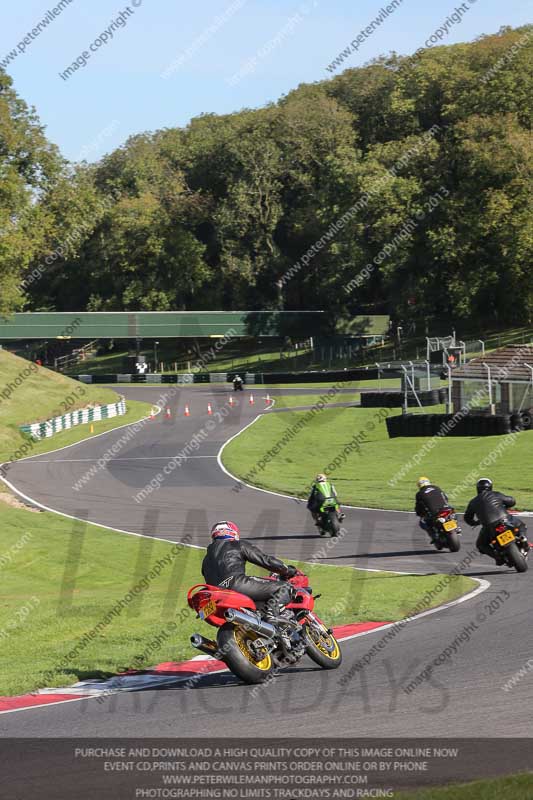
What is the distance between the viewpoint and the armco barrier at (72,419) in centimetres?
5206

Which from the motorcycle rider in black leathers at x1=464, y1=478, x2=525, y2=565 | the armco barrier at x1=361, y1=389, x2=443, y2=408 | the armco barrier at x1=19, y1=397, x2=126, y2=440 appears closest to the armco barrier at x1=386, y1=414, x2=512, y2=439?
the armco barrier at x1=361, y1=389, x2=443, y2=408

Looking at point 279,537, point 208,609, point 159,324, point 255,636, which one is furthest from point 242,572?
point 159,324

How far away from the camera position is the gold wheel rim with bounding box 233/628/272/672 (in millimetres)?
9898

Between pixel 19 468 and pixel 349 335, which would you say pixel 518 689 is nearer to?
pixel 19 468

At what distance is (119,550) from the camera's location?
22.1 metres

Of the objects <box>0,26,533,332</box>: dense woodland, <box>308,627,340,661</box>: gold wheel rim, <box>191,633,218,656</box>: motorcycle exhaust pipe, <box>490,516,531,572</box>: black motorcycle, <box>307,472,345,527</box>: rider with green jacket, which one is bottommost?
<box>307,472,345,527</box>: rider with green jacket

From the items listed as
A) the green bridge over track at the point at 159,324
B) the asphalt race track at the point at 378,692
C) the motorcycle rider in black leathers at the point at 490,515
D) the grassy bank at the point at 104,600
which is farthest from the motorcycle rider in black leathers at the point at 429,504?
the green bridge over track at the point at 159,324

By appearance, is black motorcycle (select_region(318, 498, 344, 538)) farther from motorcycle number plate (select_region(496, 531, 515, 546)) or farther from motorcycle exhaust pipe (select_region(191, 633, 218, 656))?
motorcycle exhaust pipe (select_region(191, 633, 218, 656))

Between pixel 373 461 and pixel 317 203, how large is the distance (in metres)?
60.6

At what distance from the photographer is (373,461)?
36.2 meters

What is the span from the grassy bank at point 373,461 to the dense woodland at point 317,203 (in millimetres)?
27413

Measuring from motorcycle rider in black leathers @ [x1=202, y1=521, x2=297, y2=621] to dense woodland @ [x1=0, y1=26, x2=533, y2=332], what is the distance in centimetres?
5531

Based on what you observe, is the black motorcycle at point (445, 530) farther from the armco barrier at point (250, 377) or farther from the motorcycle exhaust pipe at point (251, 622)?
the armco barrier at point (250, 377)

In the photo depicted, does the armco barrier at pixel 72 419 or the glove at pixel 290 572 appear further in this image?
the armco barrier at pixel 72 419
